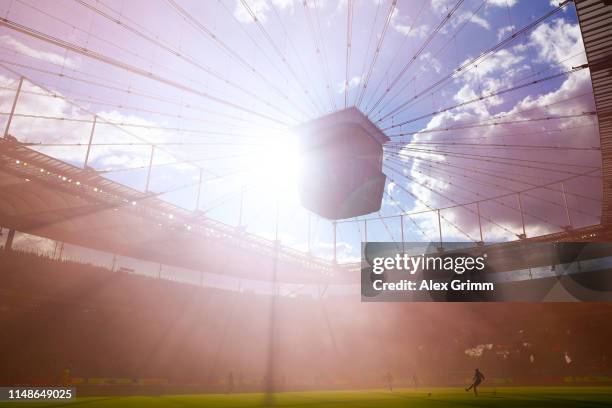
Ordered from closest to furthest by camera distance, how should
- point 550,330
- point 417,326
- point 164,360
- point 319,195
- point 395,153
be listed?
point 395,153, point 319,195, point 164,360, point 550,330, point 417,326

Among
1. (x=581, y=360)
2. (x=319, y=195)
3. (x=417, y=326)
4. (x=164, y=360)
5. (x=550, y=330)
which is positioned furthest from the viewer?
(x=417, y=326)

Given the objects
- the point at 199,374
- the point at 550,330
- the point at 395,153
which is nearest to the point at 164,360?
the point at 199,374

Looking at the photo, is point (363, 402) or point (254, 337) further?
point (254, 337)

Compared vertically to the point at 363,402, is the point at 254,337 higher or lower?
higher

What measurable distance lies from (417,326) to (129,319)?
111 feet

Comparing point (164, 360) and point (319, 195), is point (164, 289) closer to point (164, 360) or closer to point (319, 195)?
point (164, 360)

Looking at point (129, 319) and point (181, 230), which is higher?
point (181, 230)

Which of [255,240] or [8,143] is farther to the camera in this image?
[255,240]

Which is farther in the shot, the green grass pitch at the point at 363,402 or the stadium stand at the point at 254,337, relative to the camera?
the stadium stand at the point at 254,337

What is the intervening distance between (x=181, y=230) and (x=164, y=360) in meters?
12.6

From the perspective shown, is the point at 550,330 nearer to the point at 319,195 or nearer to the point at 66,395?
the point at 319,195

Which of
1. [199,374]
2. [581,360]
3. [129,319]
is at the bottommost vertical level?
[199,374]

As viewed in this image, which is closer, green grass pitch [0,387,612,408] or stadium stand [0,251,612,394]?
green grass pitch [0,387,612,408]

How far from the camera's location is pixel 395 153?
16.1m
